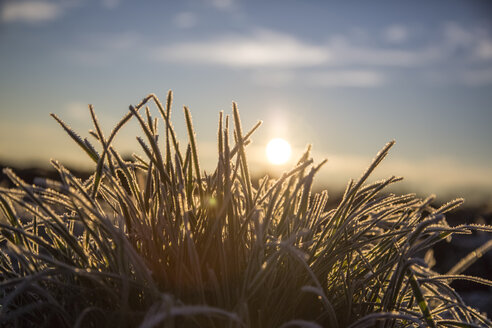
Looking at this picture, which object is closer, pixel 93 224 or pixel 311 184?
pixel 311 184

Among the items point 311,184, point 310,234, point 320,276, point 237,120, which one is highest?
point 237,120

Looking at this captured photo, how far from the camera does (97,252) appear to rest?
1303 millimetres

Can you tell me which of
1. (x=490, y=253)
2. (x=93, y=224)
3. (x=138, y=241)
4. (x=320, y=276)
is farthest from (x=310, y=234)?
(x=490, y=253)

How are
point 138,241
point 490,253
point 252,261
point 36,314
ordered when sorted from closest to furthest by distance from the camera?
point 252,261
point 36,314
point 138,241
point 490,253

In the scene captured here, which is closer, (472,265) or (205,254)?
(205,254)

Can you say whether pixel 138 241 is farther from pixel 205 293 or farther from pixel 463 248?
pixel 463 248

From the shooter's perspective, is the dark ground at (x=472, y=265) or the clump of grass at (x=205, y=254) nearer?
the clump of grass at (x=205, y=254)

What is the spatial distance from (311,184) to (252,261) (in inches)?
8.8

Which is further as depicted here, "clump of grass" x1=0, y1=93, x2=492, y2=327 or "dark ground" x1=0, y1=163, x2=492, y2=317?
"dark ground" x1=0, y1=163, x2=492, y2=317

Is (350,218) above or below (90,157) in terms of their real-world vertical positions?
below

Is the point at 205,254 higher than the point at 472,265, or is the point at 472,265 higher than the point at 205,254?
the point at 205,254

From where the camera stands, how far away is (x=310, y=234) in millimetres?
1293

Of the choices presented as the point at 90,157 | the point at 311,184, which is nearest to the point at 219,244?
the point at 311,184

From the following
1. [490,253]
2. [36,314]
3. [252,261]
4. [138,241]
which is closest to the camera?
[252,261]
